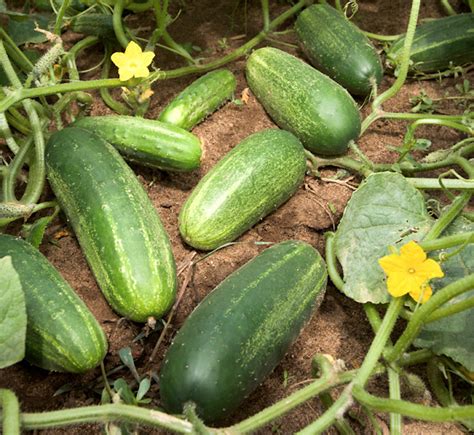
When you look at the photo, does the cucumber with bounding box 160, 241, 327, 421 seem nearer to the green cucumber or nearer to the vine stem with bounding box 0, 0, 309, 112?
the vine stem with bounding box 0, 0, 309, 112

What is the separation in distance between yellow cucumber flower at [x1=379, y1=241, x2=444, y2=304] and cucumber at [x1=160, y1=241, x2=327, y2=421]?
0.34 metres

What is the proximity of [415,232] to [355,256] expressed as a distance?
221mm

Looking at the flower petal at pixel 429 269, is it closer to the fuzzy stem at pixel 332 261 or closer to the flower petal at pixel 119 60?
the fuzzy stem at pixel 332 261

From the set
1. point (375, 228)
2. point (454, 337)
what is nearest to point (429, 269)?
point (454, 337)

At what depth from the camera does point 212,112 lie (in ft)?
9.17

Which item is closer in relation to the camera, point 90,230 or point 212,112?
point 90,230

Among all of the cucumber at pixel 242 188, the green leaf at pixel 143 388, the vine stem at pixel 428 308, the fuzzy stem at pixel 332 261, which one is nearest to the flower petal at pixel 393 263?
the vine stem at pixel 428 308

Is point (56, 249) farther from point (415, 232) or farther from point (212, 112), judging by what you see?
point (415, 232)

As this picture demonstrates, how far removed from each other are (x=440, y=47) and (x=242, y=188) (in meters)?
1.40

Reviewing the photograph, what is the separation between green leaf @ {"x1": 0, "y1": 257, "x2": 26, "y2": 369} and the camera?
150cm

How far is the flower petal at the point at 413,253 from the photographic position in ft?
5.65

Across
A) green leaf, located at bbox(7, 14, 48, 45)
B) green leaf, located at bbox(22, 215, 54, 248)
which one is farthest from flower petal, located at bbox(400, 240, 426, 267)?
green leaf, located at bbox(7, 14, 48, 45)

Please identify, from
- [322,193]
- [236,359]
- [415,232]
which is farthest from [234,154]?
[236,359]

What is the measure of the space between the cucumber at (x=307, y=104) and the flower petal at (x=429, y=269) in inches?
36.7
